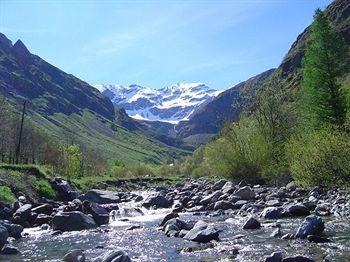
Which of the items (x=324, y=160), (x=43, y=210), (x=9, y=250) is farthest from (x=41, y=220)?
(x=324, y=160)

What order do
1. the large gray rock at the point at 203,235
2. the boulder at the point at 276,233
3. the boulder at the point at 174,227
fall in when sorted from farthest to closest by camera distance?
the boulder at the point at 174,227, the large gray rock at the point at 203,235, the boulder at the point at 276,233

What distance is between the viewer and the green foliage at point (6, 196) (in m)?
42.0

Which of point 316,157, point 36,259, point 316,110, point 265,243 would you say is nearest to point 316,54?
point 316,110

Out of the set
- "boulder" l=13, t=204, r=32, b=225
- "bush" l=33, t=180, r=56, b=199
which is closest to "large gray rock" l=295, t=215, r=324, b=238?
"boulder" l=13, t=204, r=32, b=225

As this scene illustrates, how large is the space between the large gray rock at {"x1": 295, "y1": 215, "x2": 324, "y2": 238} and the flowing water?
2.03ft

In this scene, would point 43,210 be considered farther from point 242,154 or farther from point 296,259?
point 296,259

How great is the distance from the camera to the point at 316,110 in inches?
2499

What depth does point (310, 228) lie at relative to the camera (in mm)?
25125

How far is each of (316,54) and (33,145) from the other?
3283 inches

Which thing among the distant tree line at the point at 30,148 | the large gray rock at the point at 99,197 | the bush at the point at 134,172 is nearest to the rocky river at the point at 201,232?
the large gray rock at the point at 99,197

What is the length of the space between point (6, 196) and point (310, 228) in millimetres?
29967

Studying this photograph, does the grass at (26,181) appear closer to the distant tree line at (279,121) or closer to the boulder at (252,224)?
the distant tree line at (279,121)

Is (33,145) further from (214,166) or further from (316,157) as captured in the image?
(316,157)

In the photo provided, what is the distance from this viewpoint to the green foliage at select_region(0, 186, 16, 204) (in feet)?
138
